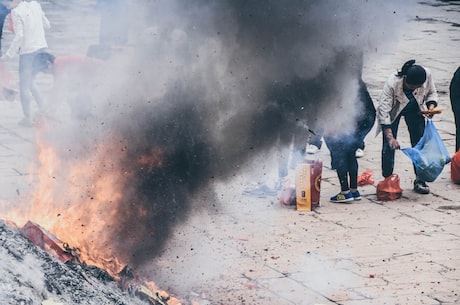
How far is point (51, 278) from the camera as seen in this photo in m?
5.52

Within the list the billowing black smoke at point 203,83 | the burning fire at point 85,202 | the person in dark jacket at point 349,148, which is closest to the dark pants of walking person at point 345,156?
the person in dark jacket at point 349,148

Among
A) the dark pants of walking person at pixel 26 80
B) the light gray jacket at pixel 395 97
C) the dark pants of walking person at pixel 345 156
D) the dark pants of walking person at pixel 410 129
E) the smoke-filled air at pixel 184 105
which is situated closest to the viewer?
the smoke-filled air at pixel 184 105

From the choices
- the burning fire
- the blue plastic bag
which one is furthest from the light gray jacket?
the burning fire

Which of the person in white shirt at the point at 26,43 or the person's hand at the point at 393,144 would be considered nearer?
the person's hand at the point at 393,144

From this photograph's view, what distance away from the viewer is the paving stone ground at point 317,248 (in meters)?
7.00

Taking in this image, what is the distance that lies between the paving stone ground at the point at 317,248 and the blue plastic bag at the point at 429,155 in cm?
30

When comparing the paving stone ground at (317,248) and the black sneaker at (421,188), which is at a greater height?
the black sneaker at (421,188)

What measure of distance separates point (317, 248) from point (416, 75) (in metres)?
2.21

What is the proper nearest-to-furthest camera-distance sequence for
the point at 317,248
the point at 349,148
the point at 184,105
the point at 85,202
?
the point at 85,202, the point at 184,105, the point at 317,248, the point at 349,148

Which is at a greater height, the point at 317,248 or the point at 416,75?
the point at 416,75

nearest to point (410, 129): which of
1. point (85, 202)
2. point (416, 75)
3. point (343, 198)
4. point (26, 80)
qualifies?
point (416, 75)

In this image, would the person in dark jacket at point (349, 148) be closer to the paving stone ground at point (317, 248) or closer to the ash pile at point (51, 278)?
the paving stone ground at point (317, 248)

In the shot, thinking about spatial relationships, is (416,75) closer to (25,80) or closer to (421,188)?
(421,188)

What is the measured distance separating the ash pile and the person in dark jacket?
3.18 meters
